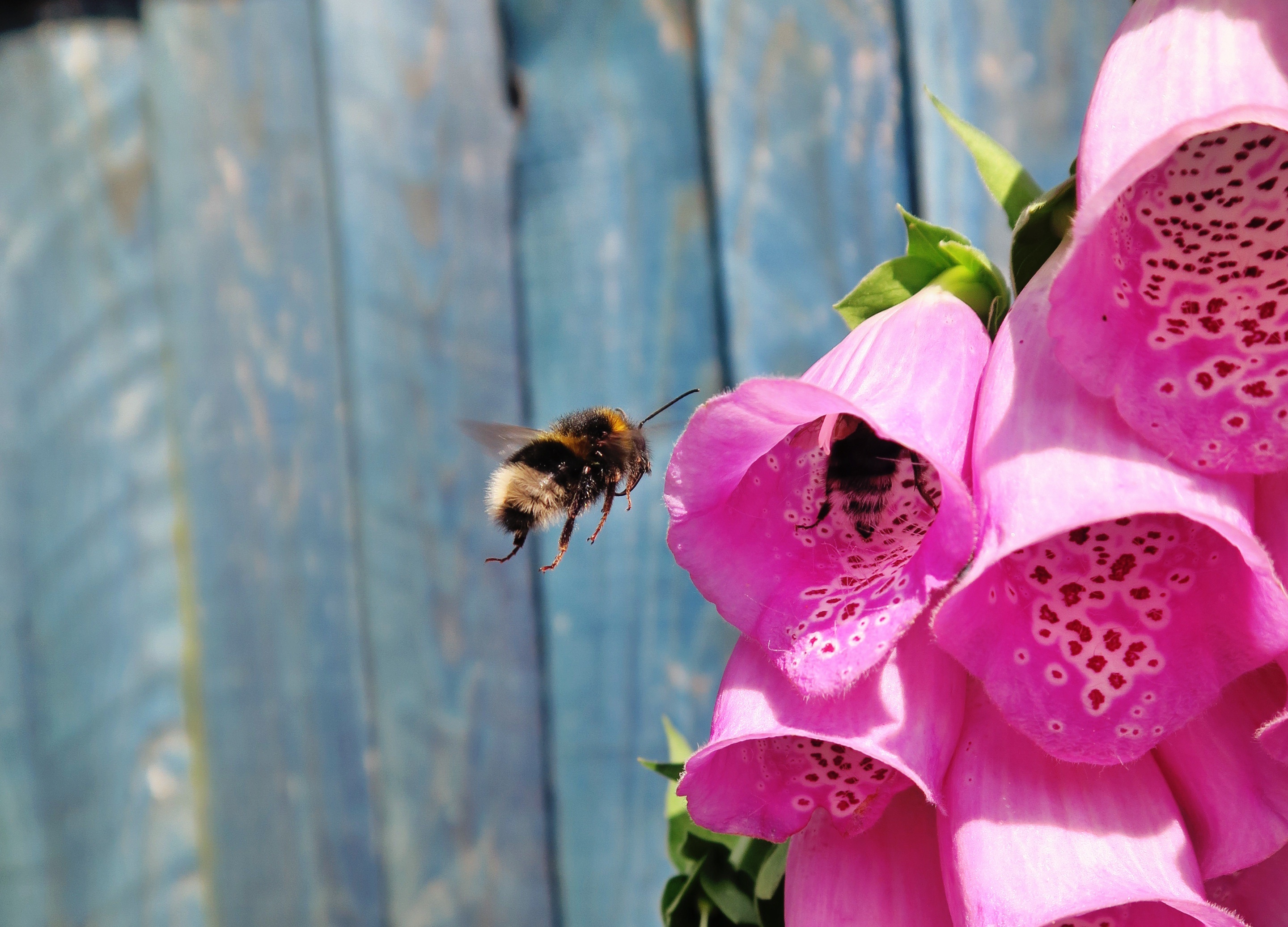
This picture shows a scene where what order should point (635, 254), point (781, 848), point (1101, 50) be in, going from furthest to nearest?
point (635, 254)
point (1101, 50)
point (781, 848)

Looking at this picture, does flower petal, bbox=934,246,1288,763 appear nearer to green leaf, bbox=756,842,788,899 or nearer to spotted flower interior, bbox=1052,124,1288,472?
spotted flower interior, bbox=1052,124,1288,472

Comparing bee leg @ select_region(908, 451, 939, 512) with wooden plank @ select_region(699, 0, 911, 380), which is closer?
bee leg @ select_region(908, 451, 939, 512)

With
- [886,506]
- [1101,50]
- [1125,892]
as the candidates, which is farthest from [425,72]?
[1125,892]

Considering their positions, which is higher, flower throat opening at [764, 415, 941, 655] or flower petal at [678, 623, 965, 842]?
flower throat opening at [764, 415, 941, 655]

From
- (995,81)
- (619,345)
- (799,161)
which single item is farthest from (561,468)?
(995,81)

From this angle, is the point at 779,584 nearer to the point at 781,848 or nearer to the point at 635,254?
the point at 781,848

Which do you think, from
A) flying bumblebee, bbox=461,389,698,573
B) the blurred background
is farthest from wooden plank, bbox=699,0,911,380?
flying bumblebee, bbox=461,389,698,573
